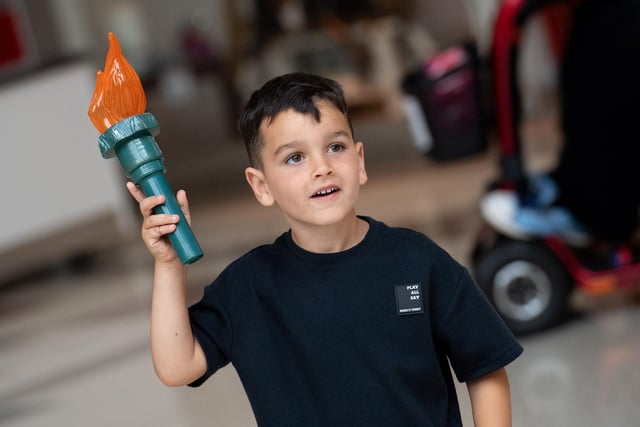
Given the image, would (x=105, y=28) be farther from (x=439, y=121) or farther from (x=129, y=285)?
(x=439, y=121)

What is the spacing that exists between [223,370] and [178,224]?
2074 mm

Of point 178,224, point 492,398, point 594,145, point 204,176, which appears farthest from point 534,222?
point 204,176

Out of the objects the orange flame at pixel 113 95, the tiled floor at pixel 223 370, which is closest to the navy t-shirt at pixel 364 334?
the orange flame at pixel 113 95

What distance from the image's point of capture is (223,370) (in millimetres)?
3357

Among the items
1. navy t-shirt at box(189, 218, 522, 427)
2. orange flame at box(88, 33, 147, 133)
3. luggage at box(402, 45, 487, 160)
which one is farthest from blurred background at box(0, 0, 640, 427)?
orange flame at box(88, 33, 147, 133)

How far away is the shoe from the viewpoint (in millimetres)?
3143

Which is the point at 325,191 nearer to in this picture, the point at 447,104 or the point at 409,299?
the point at 409,299

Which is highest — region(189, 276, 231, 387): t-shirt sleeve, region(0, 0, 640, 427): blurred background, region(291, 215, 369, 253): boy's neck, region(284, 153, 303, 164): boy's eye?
region(284, 153, 303, 164): boy's eye

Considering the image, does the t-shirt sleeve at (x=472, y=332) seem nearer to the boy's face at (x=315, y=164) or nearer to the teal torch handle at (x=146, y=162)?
the boy's face at (x=315, y=164)

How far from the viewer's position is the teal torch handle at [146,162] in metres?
1.32

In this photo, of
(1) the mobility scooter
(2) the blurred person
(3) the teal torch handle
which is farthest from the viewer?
(1) the mobility scooter

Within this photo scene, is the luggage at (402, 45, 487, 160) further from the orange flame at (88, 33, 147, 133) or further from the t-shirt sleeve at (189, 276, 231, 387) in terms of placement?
the orange flame at (88, 33, 147, 133)

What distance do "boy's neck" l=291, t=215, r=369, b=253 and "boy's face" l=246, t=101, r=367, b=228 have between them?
18 millimetres

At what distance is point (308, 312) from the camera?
1.41m
